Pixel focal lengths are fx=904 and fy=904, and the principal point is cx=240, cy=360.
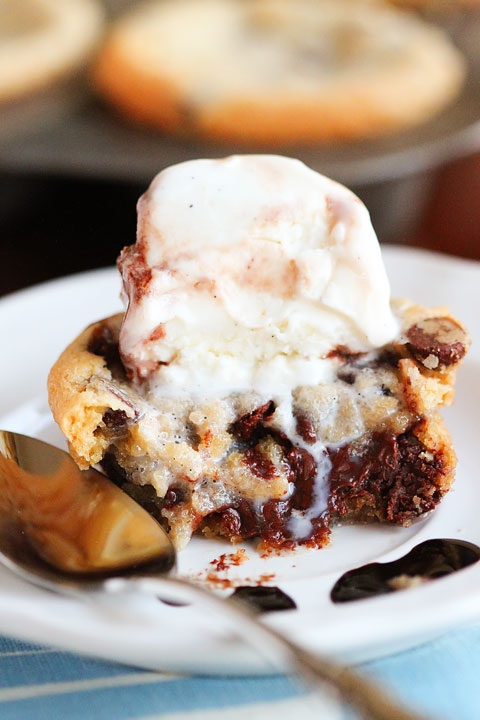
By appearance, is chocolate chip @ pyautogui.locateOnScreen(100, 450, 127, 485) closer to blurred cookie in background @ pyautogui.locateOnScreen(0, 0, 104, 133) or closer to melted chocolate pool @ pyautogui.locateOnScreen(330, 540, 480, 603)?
melted chocolate pool @ pyautogui.locateOnScreen(330, 540, 480, 603)

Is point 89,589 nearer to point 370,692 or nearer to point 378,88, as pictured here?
point 370,692

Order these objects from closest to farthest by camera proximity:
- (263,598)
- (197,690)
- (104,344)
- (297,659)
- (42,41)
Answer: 1. (297,659)
2. (197,690)
3. (263,598)
4. (104,344)
5. (42,41)

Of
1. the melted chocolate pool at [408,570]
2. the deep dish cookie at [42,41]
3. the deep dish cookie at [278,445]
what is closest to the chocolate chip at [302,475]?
the deep dish cookie at [278,445]

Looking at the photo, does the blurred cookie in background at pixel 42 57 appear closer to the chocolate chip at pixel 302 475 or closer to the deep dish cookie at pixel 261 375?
the deep dish cookie at pixel 261 375

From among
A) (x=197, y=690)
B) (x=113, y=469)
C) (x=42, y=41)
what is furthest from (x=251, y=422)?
(x=42, y=41)

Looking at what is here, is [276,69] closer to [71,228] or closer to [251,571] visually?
[71,228]

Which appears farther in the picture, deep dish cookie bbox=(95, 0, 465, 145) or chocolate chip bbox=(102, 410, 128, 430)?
deep dish cookie bbox=(95, 0, 465, 145)

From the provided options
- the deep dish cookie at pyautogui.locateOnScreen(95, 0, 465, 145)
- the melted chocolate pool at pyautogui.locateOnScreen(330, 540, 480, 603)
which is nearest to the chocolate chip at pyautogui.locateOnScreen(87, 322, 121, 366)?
the melted chocolate pool at pyautogui.locateOnScreen(330, 540, 480, 603)
